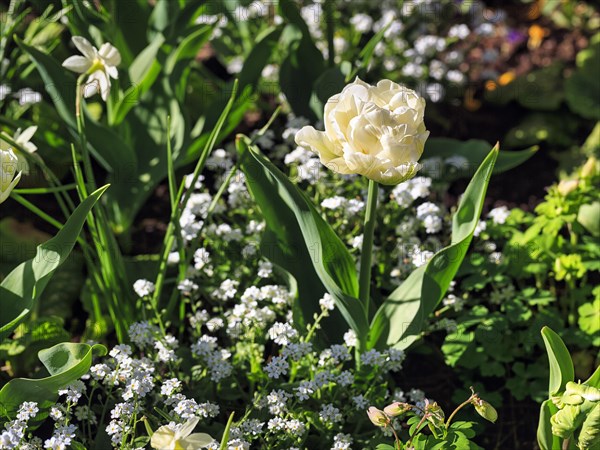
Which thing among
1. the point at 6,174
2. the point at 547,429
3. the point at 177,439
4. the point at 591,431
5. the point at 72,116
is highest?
the point at 6,174

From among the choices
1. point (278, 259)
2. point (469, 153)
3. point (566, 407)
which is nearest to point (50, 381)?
point (278, 259)

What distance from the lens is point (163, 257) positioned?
6.16 ft

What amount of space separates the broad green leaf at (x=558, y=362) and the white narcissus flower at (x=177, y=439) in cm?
69

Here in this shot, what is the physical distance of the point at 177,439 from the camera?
48.8 inches

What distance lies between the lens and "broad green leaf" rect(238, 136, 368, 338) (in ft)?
5.31

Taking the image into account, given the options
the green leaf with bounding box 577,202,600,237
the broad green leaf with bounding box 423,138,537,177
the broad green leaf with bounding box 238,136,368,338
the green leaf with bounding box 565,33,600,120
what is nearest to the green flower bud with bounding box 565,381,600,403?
the broad green leaf with bounding box 238,136,368,338

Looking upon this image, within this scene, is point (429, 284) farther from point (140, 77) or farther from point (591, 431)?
point (140, 77)

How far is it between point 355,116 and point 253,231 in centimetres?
70

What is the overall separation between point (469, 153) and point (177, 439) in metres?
1.52

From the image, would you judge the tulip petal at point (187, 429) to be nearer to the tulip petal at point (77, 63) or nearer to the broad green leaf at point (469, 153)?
the tulip petal at point (77, 63)

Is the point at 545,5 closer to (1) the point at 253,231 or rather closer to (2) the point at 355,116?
(1) the point at 253,231

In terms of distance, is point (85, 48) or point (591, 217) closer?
point (85, 48)

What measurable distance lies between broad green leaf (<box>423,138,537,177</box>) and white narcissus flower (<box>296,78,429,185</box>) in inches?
38.9

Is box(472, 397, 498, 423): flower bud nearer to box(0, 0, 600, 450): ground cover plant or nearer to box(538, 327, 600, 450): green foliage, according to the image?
box(0, 0, 600, 450): ground cover plant
